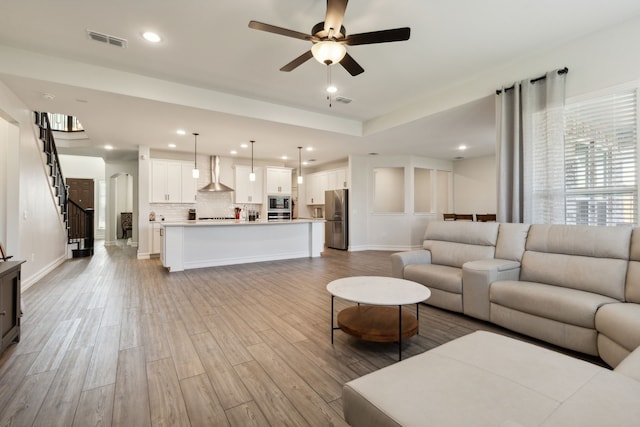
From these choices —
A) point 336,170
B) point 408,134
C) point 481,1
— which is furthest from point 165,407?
point 336,170

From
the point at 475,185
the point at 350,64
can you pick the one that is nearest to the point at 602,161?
the point at 350,64

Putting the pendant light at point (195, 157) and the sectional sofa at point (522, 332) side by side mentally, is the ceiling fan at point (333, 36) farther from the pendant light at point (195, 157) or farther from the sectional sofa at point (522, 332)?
the pendant light at point (195, 157)

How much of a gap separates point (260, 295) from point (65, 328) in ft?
6.56

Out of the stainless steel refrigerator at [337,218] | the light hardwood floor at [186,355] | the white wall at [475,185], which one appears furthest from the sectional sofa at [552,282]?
the white wall at [475,185]

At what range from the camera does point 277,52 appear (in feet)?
11.3

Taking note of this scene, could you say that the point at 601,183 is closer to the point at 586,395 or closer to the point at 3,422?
the point at 586,395

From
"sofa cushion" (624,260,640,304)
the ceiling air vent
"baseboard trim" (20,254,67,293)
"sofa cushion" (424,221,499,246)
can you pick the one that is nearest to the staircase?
"baseboard trim" (20,254,67,293)

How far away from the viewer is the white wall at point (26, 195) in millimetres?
3879

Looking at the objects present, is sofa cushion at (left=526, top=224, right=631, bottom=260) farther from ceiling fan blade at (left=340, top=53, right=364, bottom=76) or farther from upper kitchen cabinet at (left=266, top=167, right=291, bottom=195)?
upper kitchen cabinet at (left=266, top=167, right=291, bottom=195)

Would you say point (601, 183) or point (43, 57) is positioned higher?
point (43, 57)

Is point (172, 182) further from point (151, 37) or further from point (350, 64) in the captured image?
point (350, 64)

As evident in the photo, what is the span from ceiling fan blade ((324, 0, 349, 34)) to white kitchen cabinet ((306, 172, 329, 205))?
6936mm

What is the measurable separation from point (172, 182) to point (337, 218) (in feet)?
15.1

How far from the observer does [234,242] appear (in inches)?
240
